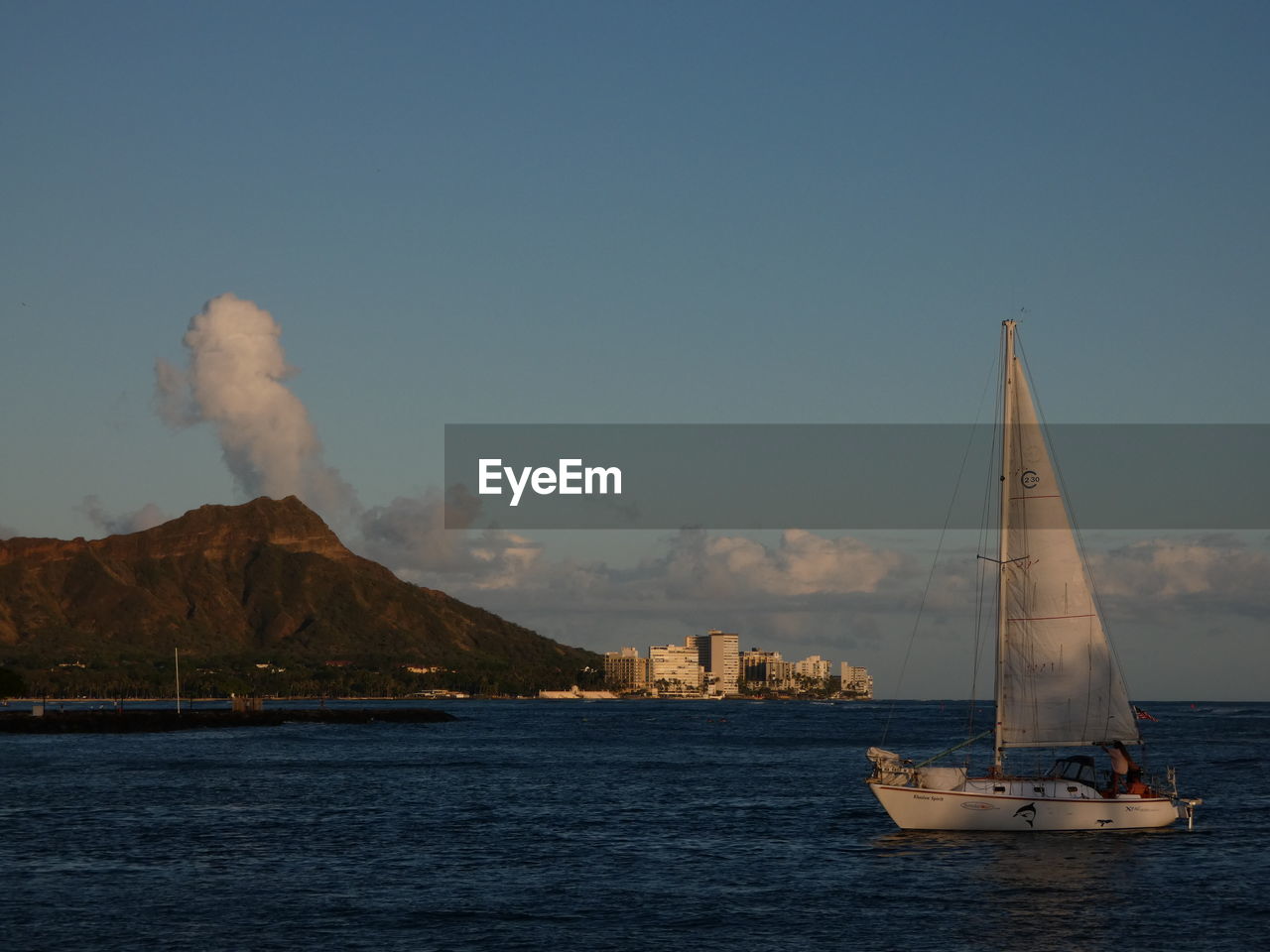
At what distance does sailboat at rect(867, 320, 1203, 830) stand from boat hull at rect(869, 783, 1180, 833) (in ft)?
0.12

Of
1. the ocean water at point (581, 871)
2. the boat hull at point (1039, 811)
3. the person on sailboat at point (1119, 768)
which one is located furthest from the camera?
the person on sailboat at point (1119, 768)

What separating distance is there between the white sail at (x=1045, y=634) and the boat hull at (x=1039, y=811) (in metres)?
2.25

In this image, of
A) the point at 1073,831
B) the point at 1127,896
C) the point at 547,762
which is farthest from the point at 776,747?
the point at 1127,896

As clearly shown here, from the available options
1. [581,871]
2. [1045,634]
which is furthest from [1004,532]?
[581,871]

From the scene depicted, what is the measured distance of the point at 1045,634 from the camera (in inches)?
2235

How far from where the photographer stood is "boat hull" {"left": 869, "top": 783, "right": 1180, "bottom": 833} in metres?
56.6

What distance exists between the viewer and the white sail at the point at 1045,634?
5672 cm

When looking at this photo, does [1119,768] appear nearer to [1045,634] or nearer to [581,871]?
[1045,634]

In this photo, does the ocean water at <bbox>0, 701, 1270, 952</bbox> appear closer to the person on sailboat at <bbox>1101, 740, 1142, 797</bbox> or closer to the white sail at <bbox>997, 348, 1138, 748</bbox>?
the person on sailboat at <bbox>1101, 740, 1142, 797</bbox>

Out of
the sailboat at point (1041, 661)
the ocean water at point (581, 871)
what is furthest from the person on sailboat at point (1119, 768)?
the ocean water at point (581, 871)

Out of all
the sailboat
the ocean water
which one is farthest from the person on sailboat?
the ocean water

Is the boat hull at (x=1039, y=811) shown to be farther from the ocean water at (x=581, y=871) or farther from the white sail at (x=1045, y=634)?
the white sail at (x=1045, y=634)

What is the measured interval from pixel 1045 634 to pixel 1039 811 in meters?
6.67

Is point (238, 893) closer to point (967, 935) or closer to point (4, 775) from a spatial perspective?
point (967, 935)
